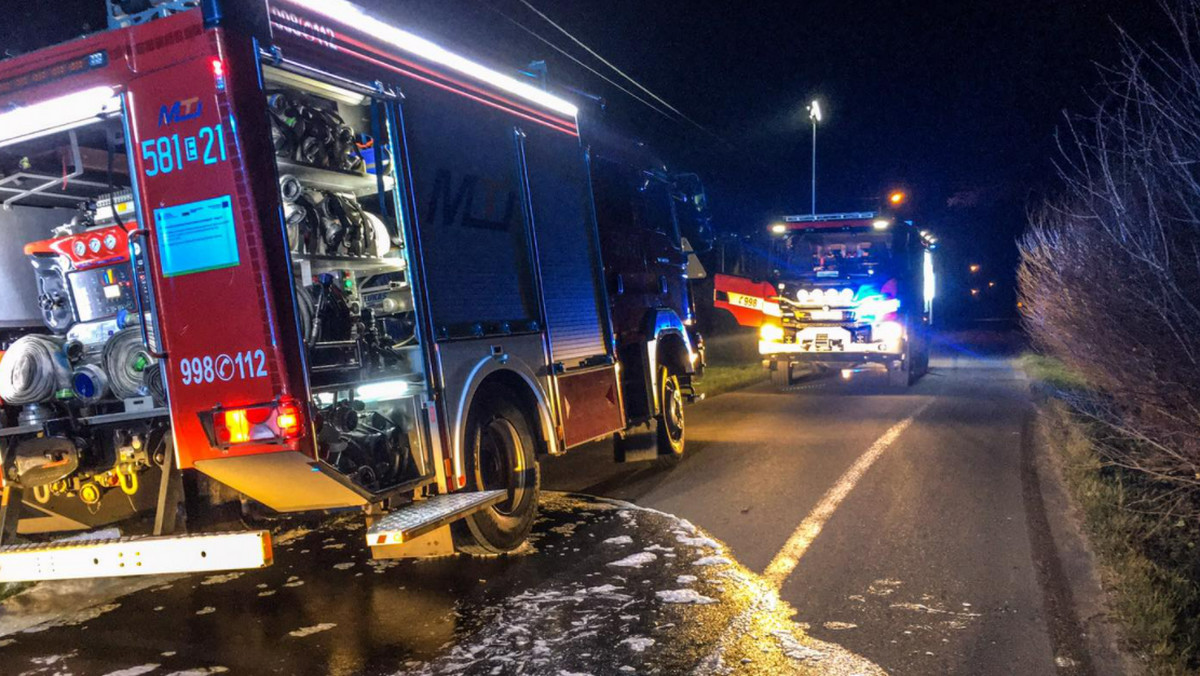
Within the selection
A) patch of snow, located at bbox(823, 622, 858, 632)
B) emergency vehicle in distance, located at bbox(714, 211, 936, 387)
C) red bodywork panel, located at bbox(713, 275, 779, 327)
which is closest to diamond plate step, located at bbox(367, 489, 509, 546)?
patch of snow, located at bbox(823, 622, 858, 632)

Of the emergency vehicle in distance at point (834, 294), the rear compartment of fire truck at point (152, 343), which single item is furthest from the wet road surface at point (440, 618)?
the emergency vehicle in distance at point (834, 294)

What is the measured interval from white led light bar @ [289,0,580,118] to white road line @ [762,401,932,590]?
3.93 metres

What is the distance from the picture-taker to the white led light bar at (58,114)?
→ 4.70 m

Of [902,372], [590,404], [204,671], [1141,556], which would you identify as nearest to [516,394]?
[590,404]

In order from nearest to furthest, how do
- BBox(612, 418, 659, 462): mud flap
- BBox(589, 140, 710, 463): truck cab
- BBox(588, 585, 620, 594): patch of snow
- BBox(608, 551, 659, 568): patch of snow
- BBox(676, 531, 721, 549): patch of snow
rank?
BBox(588, 585, 620, 594): patch of snow
BBox(608, 551, 659, 568): patch of snow
BBox(676, 531, 721, 549): patch of snow
BBox(589, 140, 710, 463): truck cab
BBox(612, 418, 659, 462): mud flap

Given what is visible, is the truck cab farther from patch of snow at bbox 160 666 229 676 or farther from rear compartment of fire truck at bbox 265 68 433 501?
patch of snow at bbox 160 666 229 676

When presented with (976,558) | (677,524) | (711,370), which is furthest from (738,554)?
(711,370)

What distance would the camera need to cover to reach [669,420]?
30.9 feet

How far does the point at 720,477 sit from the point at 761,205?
2594cm

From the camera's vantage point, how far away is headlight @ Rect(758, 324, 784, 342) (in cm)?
1633

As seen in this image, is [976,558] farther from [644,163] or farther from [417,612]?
[644,163]

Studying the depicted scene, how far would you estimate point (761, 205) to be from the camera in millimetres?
33344

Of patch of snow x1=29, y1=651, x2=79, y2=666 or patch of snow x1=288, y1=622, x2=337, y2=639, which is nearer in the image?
patch of snow x1=29, y1=651, x2=79, y2=666

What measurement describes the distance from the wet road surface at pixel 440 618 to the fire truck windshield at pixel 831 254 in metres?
10.2
